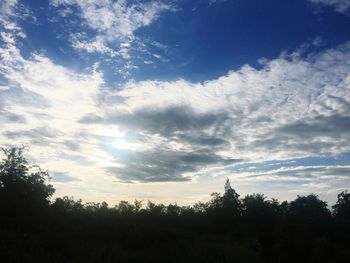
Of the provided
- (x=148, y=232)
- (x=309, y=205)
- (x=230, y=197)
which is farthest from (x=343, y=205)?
(x=148, y=232)

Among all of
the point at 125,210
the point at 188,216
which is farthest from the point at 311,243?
the point at 125,210

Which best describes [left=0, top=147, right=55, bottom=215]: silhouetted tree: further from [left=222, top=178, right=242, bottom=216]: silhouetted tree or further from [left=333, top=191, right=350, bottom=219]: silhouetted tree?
[left=333, top=191, right=350, bottom=219]: silhouetted tree

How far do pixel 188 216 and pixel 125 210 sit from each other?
26.3 ft

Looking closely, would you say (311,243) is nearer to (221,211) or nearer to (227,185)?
(221,211)

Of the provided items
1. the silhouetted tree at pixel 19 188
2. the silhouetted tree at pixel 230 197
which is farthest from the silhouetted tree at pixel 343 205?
the silhouetted tree at pixel 19 188

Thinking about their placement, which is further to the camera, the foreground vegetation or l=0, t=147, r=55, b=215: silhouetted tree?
l=0, t=147, r=55, b=215: silhouetted tree

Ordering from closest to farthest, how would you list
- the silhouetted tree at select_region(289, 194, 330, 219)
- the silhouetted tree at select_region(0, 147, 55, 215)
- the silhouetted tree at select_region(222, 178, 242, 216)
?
1. the silhouetted tree at select_region(0, 147, 55, 215)
2. the silhouetted tree at select_region(222, 178, 242, 216)
3. the silhouetted tree at select_region(289, 194, 330, 219)

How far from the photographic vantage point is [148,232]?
32.6 metres

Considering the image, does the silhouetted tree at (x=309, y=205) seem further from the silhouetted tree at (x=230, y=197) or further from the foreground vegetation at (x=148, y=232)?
the foreground vegetation at (x=148, y=232)

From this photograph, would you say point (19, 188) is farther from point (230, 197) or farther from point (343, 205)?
point (343, 205)

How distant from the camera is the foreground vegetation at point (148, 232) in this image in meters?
21.5

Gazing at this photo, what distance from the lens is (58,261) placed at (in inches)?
678

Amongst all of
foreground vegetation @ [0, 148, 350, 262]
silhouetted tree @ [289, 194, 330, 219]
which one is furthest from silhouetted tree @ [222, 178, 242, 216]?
silhouetted tree @ [289, 194, 330, 219]

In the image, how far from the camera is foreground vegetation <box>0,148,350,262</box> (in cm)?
2148
